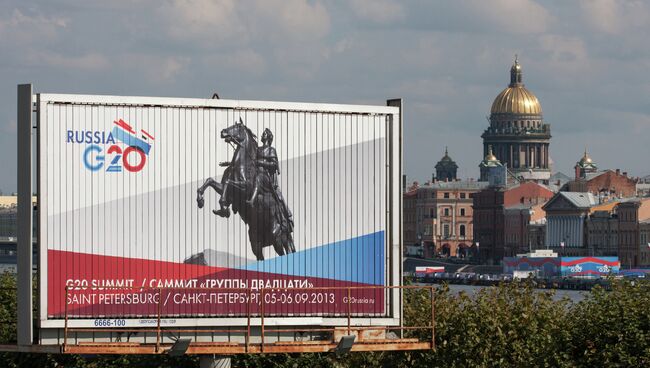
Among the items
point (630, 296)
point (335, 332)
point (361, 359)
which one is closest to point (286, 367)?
point (361, 359)

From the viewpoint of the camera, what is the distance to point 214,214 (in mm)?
20000

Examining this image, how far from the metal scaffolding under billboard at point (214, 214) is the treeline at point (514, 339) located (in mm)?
7925

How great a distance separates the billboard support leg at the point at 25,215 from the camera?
62.4 ft

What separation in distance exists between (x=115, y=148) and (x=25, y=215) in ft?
3.85

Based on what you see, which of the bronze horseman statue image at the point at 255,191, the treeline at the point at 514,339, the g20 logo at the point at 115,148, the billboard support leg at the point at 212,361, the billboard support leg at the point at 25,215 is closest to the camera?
the billboard support leg at the point at 25,215

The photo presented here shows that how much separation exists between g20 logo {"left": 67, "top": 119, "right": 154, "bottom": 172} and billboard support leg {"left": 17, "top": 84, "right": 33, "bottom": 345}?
0.51 metres

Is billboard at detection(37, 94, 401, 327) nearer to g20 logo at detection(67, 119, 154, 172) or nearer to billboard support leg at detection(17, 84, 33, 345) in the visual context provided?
g20 logo at detection(67, 119, 154, 172)

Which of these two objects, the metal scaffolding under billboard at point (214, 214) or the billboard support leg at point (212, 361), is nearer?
the metal scaffolding under billboard at point (214, 214)

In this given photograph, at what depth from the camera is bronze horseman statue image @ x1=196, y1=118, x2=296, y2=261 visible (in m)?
19.9

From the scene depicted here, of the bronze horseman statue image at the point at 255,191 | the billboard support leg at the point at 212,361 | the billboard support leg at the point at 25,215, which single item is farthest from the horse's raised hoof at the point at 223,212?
the billboard support leg at the point at 25,215

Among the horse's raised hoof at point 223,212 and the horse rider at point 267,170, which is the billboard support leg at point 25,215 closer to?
the horse's raised hoof at point 223,212

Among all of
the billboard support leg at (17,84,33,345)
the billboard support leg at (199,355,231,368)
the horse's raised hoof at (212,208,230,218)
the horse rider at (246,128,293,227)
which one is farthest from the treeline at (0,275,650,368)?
the billboard support leg at (17,84,33,345)

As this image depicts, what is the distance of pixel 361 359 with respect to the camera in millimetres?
31859

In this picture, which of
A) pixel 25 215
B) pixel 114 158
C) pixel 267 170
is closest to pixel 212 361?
pixel 267 170
